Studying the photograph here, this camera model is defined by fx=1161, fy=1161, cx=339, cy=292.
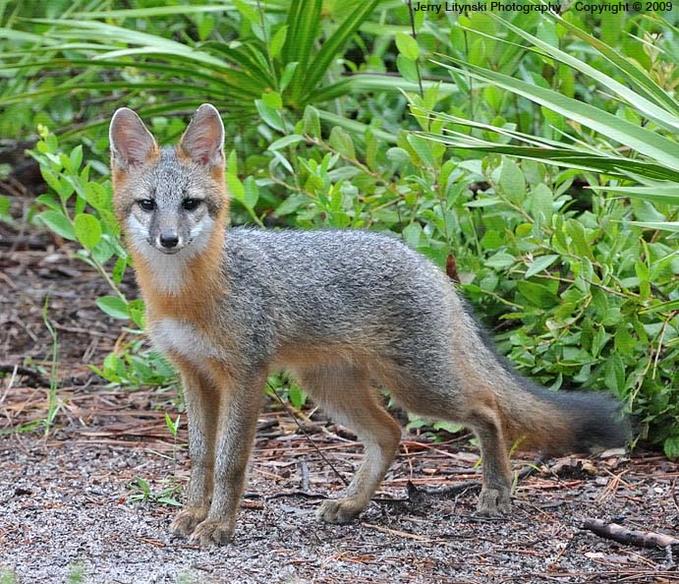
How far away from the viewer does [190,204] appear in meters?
4.64

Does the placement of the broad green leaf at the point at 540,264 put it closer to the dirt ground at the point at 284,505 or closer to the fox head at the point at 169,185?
the dirt ground at the point at 284,505

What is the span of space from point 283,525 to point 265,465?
0.93 meters

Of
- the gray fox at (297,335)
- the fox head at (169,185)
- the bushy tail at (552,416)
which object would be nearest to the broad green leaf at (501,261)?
the gray fox at (297,335)

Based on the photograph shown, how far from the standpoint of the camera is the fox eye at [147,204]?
460 centimetres

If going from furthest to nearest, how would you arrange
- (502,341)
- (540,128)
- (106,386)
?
1. (540,128)
2. (106,386)
3. (502,341)

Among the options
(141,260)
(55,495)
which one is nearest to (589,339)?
(141,260)

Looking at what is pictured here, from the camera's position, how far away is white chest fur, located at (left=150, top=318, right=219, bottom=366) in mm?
4617

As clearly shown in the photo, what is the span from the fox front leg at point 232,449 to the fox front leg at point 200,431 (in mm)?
191

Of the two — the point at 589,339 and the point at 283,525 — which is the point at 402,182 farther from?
the point at 283,525

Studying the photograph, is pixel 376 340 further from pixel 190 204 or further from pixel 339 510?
pixel 190 204

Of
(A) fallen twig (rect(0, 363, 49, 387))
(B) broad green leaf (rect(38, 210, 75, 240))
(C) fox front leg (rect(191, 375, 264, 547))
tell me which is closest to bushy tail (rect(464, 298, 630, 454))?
(C) fox front leg (rect(191, 375, 264, 547))

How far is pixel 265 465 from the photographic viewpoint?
5727 mm

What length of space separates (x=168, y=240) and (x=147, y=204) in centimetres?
27

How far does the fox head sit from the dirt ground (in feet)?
3.80
